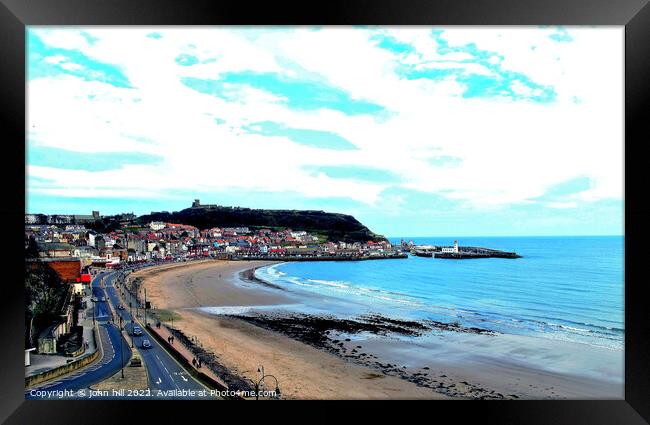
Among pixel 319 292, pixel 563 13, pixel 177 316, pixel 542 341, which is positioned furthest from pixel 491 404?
pixel 319 292

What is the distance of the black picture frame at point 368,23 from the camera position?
3273 mm

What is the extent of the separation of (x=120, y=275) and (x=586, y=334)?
34.6 ft

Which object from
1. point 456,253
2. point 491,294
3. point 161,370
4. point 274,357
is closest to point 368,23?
point 161,370

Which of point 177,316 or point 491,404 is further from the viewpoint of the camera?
point 177,316

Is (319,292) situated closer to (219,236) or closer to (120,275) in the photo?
(219,236)

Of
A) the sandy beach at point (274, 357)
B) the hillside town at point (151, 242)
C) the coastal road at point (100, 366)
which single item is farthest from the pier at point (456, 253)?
the coastal road at point (100, 366)

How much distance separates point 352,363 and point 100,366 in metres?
3.73

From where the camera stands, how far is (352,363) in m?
6.80

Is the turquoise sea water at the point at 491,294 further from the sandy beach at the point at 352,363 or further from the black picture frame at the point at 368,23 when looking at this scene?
the black picture frame at the point at 368,23

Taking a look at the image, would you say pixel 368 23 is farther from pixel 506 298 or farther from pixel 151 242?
pixel 506 298

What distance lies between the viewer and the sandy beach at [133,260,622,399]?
5812 millimetres

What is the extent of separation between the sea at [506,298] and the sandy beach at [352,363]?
0.89 meters

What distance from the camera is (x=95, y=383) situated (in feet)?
15.4

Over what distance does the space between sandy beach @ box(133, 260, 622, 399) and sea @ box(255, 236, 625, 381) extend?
89 cm
